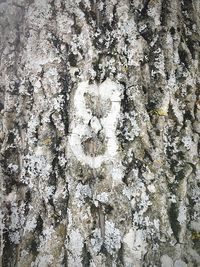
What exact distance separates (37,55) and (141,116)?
438 mm

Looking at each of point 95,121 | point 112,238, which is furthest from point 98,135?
point 112,238

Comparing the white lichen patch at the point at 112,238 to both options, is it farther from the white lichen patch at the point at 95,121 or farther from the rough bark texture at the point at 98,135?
the white lichen patch at the point at 95,121

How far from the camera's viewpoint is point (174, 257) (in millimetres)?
1115

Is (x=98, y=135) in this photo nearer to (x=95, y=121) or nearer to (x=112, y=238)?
(x=95, y=121)

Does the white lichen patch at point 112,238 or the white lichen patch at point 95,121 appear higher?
the white lichen patch at point 95,121

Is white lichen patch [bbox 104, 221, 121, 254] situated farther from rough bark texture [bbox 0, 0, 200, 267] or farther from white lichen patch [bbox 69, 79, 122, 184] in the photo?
white lichen patch [bbox 69, 79, 122, 184]

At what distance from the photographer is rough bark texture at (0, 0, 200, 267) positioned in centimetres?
112

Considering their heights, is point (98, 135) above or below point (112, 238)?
above

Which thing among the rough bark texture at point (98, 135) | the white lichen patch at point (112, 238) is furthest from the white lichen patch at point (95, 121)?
the white lichen patch at point (112, 238)

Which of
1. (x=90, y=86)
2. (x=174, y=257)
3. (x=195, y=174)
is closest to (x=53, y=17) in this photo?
(x=90, y=86)

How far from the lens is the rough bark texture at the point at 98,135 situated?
44.1 inches

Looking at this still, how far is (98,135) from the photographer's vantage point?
3.79 feet

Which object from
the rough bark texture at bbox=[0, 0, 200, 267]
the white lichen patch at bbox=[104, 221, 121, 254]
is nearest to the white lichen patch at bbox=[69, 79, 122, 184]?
the rough bark texture at bbox=[0, 0, 200, 267]

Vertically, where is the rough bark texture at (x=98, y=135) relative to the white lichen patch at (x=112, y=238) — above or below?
above
